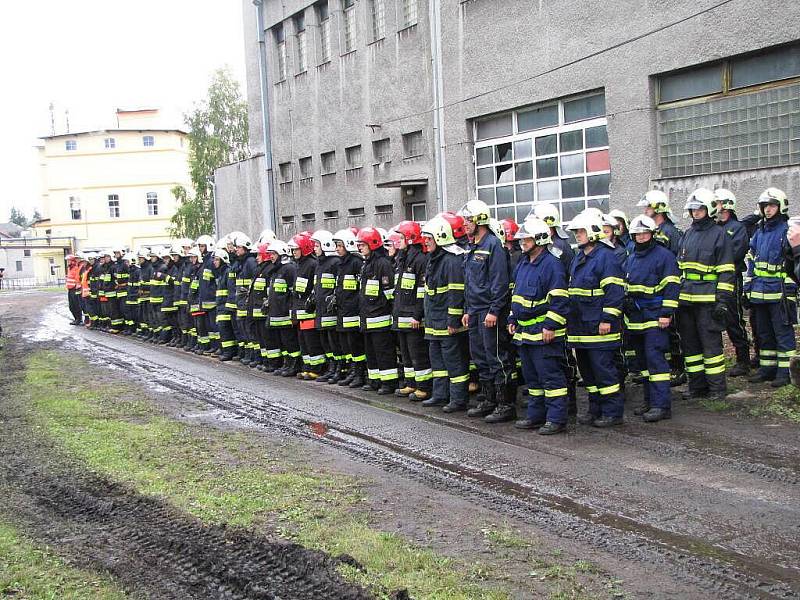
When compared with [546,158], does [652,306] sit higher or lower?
lower

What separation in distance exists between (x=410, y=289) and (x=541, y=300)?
2.52m

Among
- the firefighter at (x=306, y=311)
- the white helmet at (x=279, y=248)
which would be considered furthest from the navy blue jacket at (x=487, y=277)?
the white helmet at (x=279, y=248)

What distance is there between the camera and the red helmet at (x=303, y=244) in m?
13.7

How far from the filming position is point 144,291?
20719 millimetres

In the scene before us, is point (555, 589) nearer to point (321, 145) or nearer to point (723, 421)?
point (723, 421)

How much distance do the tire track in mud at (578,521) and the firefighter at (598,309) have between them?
1384mm

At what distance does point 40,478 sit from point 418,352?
4.94 meters

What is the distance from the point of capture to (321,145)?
87.4ft

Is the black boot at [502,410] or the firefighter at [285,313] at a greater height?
the firefighter at [285,313]

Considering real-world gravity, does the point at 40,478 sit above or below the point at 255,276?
below

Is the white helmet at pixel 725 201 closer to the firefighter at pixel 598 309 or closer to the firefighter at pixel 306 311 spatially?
the firefighter at pixel 598 309

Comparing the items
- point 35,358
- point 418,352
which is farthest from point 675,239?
point 35,358

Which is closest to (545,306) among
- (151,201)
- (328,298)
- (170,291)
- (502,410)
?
(502,410)

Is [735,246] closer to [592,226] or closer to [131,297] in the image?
[592,226]
